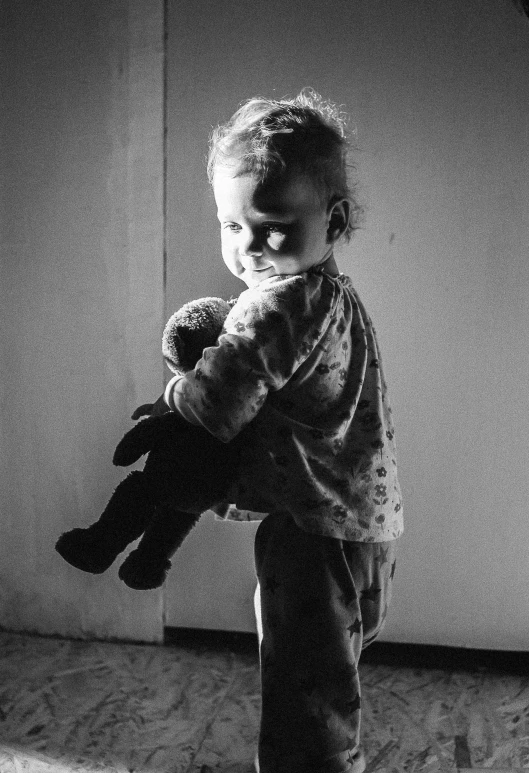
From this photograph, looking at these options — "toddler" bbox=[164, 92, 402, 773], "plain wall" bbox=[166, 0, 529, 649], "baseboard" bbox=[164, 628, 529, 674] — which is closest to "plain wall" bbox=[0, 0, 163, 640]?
"plain wall" bbox=[166, 0, 529, 649]

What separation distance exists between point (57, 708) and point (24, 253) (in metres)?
0.91

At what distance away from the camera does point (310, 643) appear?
104 centimetres

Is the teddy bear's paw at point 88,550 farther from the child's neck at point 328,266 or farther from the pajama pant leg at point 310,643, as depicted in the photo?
the child's neck at point 328,266

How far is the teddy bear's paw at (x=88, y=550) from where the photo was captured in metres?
0.97

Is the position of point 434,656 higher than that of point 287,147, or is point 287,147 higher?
point 287,147

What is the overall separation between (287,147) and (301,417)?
35cm

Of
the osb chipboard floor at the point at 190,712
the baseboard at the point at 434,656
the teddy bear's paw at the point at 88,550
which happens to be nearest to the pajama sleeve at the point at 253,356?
the teddy bear's paw at the point at 88,550

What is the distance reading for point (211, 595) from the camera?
66.1 inches

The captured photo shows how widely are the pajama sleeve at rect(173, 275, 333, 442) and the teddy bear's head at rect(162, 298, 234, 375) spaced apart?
0.15 ft

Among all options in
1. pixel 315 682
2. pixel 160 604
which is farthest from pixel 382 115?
pixel 160 604

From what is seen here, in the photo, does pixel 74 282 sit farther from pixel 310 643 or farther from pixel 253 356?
pixel 310 643

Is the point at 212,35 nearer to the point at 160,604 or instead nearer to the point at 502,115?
the point at 502,115

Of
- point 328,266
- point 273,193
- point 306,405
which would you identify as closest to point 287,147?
point 273,193

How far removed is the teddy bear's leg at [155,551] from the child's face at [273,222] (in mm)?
357
